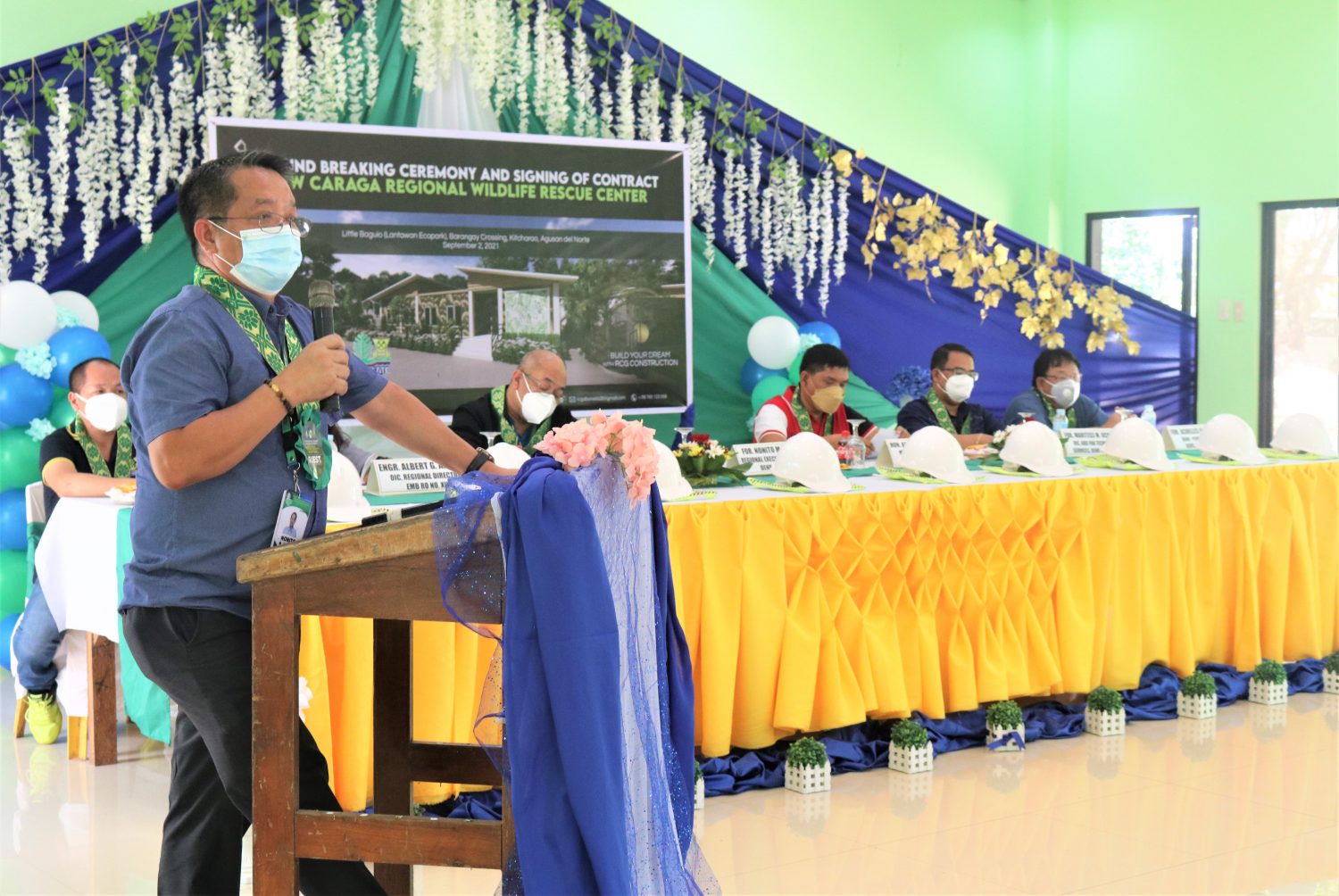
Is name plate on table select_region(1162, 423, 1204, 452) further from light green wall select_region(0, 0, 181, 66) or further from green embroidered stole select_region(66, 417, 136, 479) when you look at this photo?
light green wall select_region(0, 0, 181, 66)

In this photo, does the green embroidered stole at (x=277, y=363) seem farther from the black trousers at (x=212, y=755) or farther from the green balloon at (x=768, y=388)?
the green balloon at (x=768, y=388)

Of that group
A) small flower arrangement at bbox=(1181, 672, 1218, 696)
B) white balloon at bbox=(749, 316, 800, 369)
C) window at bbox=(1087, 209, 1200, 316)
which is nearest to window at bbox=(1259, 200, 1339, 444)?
window at bbox=(1087, 209, 1200, 316)

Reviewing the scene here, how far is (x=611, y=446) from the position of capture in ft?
5.97

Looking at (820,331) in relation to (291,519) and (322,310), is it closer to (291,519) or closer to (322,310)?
(322,310)

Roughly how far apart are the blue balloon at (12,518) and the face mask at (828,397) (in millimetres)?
3003

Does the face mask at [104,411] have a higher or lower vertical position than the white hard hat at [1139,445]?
higher

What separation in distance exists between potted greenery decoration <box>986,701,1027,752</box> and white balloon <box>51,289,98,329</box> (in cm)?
367

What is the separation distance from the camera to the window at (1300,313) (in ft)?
26.0

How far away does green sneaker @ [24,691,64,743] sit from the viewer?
4.20 metres

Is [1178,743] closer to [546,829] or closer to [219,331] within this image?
[546,829]

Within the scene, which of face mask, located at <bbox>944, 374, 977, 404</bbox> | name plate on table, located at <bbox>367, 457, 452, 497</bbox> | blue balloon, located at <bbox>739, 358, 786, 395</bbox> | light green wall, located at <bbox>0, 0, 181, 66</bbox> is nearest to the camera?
name plate on table, located at <bbox>367, 457, 452, 497</bbox>

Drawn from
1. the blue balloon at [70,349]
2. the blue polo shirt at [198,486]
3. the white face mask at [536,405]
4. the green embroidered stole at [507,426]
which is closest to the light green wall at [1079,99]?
the green embroidered stole at [507,426]

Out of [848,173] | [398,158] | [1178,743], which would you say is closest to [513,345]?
[398,158]

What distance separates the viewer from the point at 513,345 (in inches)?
252
